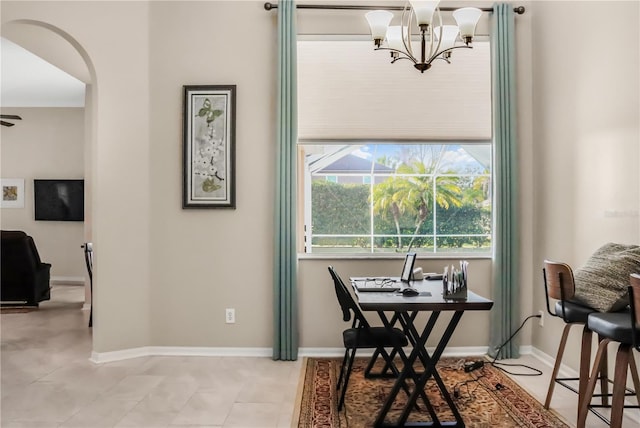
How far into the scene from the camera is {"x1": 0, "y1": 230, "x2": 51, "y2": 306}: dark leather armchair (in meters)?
6.79

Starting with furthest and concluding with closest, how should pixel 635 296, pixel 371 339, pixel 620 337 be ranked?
pixel 371 339
pixel 620 337
pixel 635 296

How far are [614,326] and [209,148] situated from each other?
10.7ft

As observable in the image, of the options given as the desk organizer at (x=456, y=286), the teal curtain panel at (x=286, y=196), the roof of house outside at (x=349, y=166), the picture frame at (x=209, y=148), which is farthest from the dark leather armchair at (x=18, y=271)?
the desk organizer at (x=456, y=286)

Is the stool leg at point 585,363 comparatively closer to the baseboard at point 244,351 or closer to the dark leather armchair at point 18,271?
the baseboard at point 244,351

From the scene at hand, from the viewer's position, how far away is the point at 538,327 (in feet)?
14.5

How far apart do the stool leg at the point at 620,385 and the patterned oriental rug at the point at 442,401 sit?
60cm

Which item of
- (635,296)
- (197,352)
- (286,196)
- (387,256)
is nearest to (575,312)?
(635,296)

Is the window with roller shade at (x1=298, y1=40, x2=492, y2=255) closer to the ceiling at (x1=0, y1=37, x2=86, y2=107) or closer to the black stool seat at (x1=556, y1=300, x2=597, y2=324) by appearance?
the black stool seat at (x1=556, y1=300, x2=597, y2=324)

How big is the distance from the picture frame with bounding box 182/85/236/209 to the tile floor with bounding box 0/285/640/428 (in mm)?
1358

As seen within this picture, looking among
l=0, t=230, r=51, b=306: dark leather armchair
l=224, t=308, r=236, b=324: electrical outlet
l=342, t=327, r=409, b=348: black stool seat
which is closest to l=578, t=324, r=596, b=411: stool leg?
l=342, t=327, r=409, b=348: black stool seat

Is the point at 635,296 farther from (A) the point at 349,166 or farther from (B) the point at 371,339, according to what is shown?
(A) the point at 349,166

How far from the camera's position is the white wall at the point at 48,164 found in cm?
920

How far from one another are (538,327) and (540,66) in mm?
2151

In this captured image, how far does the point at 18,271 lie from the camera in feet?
22.3
